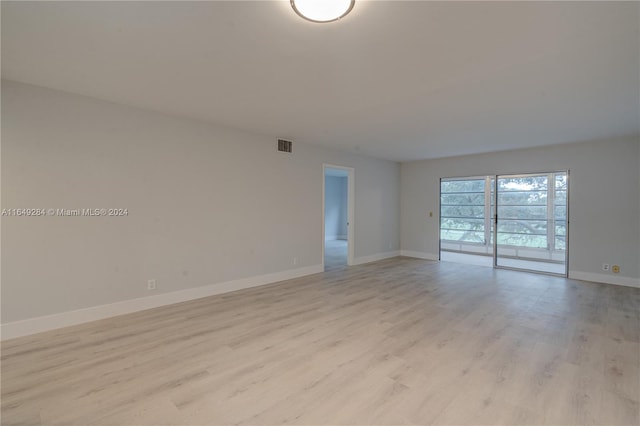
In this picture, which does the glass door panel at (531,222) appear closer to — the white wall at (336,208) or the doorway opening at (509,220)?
the doorway opening at (509,220)

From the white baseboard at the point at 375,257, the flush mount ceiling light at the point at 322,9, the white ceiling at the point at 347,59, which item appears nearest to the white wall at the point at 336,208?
the white baseboard at the point at 375,257

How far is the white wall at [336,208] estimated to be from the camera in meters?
12.0

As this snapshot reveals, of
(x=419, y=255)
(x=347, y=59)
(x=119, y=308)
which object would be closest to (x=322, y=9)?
(x=347, y=59)

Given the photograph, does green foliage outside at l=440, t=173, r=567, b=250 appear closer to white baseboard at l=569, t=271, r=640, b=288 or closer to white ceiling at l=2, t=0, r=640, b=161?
white baseboard at l=569, t=271, r=640, b=288

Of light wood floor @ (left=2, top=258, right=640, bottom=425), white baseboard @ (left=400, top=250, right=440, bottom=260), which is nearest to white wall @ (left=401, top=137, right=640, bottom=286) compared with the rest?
light wood floor @ (left=2, top=258, right=640, bottom=425)

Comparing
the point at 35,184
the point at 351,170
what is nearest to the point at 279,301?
the point at 35,184

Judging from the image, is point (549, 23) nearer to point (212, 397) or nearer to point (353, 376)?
point (353, 376)

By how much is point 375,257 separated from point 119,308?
5455 mm

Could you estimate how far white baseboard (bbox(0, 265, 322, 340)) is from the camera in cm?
301

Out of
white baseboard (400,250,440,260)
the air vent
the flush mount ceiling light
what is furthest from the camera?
white baseboard (400,250,440,260)

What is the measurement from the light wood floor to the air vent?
2.69m

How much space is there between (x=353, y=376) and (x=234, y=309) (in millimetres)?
2038

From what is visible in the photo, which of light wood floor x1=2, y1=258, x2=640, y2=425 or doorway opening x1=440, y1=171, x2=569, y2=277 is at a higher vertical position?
doorway opening x1=440, y1=171, x2=569, y2=277

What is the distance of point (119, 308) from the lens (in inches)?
142
